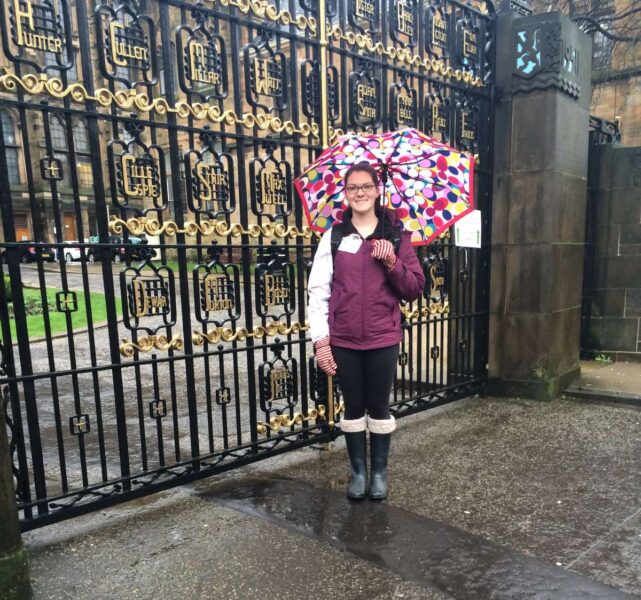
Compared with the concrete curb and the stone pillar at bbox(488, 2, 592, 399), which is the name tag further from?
the concrete curb

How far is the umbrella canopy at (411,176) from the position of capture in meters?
3.79

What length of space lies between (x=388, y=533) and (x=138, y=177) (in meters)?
2.71

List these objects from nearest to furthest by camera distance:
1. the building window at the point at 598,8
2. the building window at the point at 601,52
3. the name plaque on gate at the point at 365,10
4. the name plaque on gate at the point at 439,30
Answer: the name plaque on gate at the point at 365,10
the name plaque on gate at the point at 439,30
the building window at the point at 598,8
the building window at the point at 601,52

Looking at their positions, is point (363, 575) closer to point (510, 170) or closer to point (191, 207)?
point (191, 207)

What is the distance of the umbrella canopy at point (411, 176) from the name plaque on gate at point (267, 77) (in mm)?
828

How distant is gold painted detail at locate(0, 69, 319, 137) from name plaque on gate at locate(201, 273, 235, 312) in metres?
1.12

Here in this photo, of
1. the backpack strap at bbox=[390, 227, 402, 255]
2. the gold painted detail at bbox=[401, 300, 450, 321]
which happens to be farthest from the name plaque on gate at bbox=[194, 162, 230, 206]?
the gold painted detail at bbox=[401, 300, 450, 321]

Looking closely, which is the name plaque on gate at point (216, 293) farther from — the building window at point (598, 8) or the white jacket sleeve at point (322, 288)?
the building window at point (598, 8)

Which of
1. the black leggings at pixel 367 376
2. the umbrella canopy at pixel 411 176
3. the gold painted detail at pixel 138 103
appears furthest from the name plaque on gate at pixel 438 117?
the black leggings at pixel 367 376

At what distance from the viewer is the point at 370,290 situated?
353 cm

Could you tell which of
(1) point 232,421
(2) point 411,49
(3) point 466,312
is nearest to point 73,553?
(1) point 232,421

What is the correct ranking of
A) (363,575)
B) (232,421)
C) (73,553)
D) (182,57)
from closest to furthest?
(363,575), (73,553), (182,57), (232,421)

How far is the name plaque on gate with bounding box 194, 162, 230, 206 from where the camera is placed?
3.91m

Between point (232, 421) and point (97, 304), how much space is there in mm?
11408
